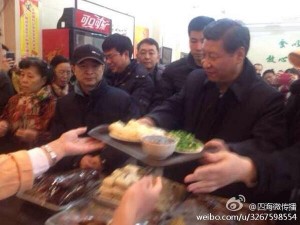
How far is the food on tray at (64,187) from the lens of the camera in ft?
3.78

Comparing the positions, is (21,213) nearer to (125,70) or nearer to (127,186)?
(127,186)

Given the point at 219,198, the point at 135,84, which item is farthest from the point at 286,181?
the point at 135,84

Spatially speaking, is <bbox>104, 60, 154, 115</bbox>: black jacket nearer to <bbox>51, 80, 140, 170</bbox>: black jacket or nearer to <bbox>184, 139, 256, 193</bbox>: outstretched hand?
<bbox>51, 80, 140, 170</bbox>: black jacket

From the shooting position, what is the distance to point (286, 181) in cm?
102

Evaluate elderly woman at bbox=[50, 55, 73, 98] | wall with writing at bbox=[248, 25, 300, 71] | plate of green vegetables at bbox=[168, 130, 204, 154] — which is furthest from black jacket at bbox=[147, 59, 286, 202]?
wall with writing at bbox=[248, 25, 300, 71]

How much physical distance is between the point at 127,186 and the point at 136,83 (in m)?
1.25

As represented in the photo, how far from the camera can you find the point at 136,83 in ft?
7.50

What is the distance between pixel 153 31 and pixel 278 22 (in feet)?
10.6

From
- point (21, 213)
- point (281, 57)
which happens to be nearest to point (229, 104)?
point (21, 213)

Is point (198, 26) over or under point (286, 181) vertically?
over

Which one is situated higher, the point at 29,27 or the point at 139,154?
the point at 29,27

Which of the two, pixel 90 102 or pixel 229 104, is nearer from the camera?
pixel 229 104

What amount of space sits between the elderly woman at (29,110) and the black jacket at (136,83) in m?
0.51

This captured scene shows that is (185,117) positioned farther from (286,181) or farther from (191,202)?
(286,181)
